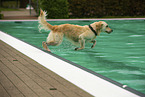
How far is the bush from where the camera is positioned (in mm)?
25891

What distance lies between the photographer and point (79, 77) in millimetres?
7074

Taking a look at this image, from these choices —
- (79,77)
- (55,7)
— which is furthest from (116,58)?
(55,7)

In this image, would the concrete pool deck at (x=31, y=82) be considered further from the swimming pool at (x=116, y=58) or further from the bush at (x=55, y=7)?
the bush at (x=55, y=7)

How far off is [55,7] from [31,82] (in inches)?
780

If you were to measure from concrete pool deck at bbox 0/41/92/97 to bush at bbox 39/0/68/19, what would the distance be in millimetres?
17329

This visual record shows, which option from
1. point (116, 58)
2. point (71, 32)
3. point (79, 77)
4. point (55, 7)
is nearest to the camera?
point (79, 77)

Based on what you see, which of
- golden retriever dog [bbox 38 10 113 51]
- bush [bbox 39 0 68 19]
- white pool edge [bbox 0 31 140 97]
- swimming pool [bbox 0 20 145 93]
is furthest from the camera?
bush [bbox 39 0 68 19]

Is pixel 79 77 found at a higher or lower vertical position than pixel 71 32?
lower

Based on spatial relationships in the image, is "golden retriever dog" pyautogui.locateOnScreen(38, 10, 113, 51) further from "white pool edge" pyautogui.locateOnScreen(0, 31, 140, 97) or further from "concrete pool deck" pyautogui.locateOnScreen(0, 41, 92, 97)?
"concrete pool deck" pyautogui.locateOnScreen(0, 41, 92, 97)

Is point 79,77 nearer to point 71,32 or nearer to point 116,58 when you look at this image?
point 116,58

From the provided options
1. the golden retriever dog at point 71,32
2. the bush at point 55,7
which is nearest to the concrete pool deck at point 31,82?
the golden retriever dog at point 71,32

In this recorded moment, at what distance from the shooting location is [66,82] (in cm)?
655

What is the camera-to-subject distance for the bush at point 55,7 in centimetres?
2589

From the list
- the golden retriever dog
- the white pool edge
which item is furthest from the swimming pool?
the white pool edge
